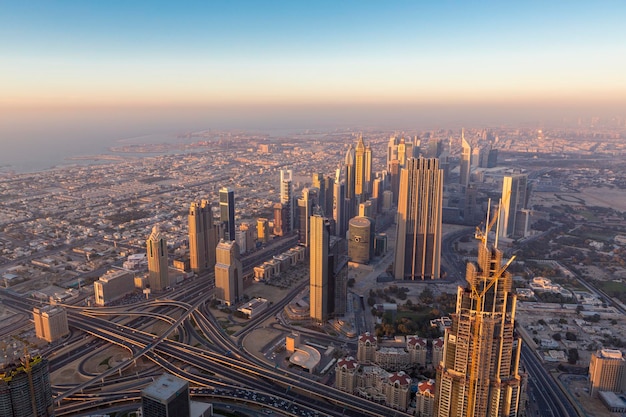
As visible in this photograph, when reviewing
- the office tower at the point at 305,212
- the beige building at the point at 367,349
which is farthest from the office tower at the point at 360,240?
the beige building at the point at 367,349

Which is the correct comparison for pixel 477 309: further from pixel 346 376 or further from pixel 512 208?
pixel 512 208

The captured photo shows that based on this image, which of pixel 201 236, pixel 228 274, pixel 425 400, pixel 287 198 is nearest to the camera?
pixel 425 400

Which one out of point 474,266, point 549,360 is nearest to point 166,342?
point 474,266

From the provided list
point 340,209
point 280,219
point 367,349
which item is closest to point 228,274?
point 367,349

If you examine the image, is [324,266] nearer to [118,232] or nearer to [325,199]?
[325,199]

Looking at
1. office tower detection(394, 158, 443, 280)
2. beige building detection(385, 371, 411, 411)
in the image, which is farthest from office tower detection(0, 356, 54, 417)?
office tower detection(394, 158, 443, 280)

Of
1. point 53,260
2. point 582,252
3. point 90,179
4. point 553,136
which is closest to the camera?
point 53,260
